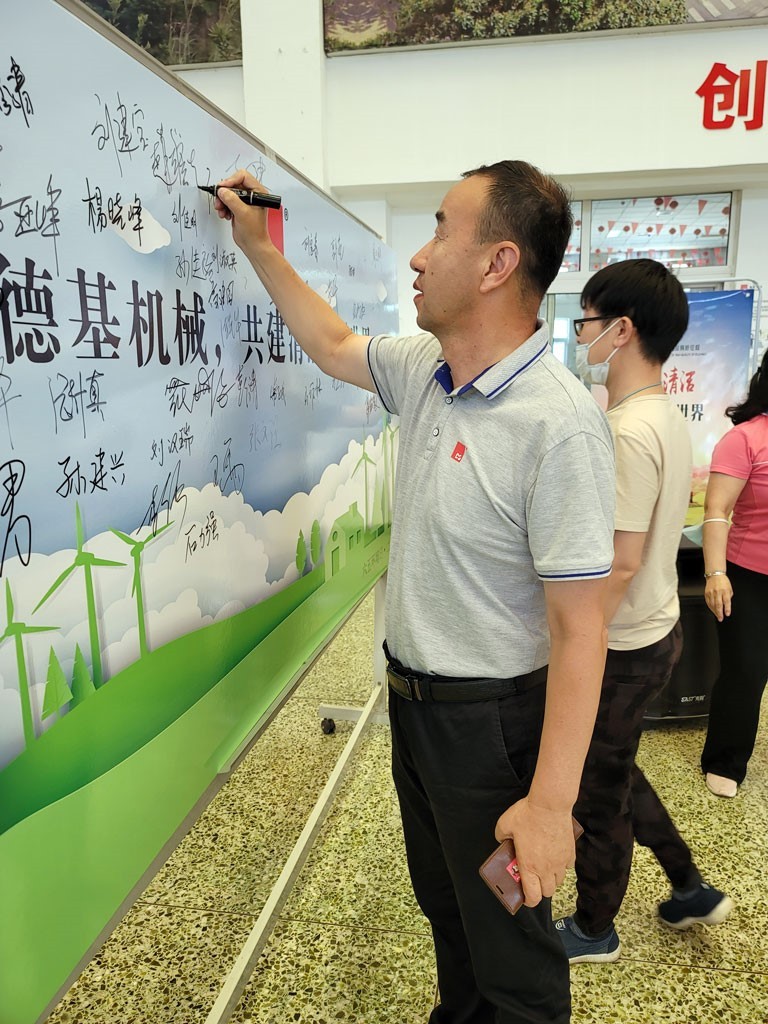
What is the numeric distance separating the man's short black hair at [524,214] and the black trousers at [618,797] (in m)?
0.88

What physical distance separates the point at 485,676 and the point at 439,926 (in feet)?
1.94

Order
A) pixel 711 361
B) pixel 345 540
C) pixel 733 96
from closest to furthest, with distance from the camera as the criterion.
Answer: pixel 345 540 < pixel 711 361 < pixel 733 96

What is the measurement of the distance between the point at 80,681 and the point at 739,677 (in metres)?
2.11

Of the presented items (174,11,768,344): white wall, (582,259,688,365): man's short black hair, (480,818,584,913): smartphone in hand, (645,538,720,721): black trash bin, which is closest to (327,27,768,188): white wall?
Answer: (174,11,768,344): white wall

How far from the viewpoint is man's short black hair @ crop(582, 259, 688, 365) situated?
4.76ft

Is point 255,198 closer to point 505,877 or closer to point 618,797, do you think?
point 505,877

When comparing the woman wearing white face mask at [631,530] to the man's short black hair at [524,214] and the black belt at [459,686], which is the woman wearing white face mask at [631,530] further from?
the man's short black hair at [524,214]

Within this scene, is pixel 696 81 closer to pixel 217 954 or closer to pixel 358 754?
pixel 358 754

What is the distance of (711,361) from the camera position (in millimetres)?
3977

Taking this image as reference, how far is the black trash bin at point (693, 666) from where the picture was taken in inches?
107

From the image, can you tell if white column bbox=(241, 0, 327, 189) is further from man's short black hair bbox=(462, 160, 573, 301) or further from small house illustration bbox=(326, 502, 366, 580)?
man's short black hair bbox=(462, 160, 573, 301)

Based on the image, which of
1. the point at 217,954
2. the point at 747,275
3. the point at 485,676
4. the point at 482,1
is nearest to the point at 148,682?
the point at 485,676
